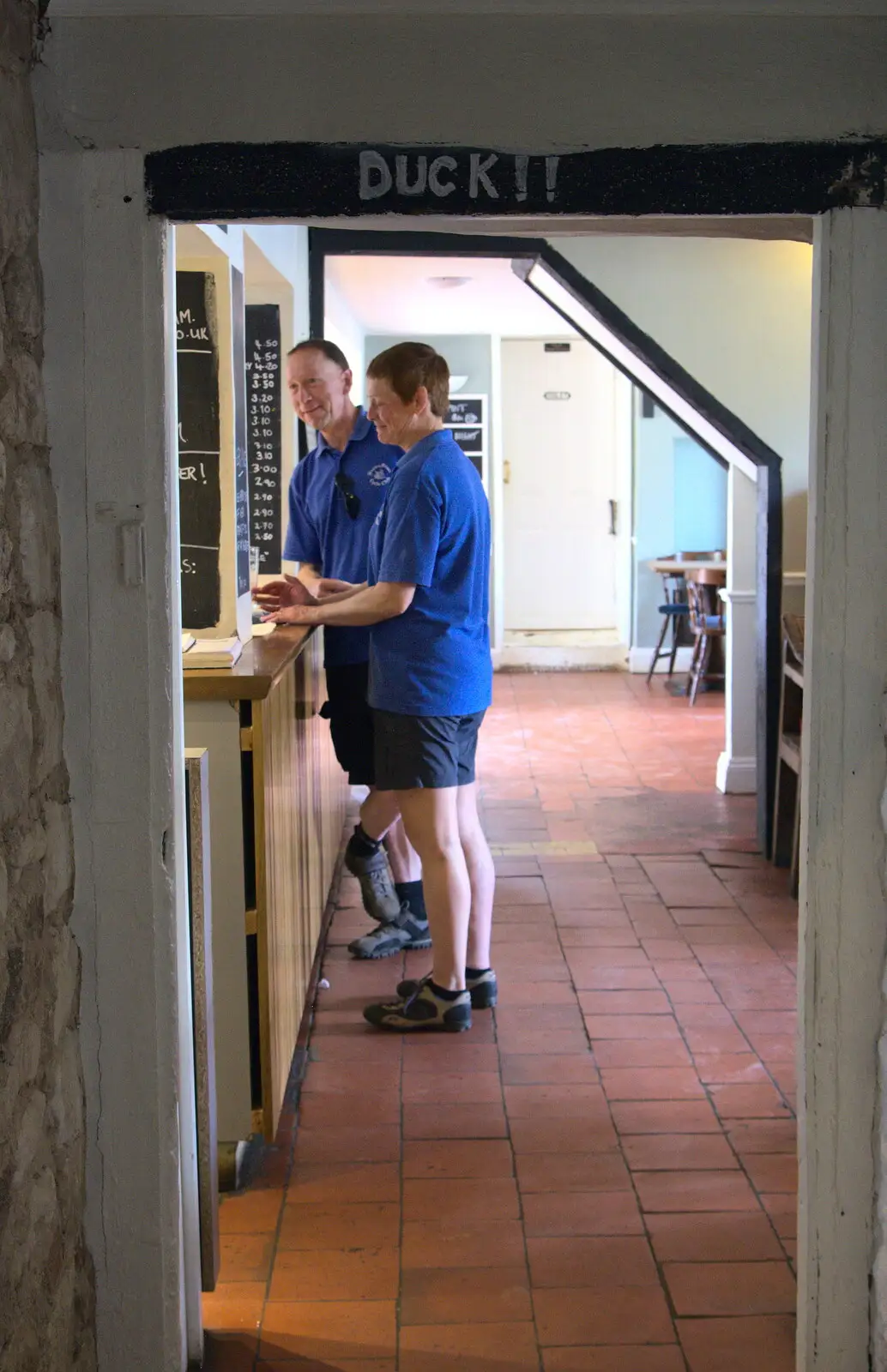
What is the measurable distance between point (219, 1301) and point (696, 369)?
168 inches

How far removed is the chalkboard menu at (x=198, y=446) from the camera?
312cm

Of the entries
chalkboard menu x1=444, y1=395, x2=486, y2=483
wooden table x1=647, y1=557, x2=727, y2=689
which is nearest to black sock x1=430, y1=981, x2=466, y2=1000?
wooden table x1=647, y1=557, x2=727, y2=689

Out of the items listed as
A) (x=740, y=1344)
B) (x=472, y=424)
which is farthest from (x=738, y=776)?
(x=472, y=424)

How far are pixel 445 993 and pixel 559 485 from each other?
8.01 m

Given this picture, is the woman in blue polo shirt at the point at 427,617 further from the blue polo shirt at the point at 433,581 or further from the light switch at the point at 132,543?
the light switch at the point at 132,543

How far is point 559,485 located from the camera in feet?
37.3

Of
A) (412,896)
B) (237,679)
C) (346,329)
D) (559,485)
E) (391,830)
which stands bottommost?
(412,896)

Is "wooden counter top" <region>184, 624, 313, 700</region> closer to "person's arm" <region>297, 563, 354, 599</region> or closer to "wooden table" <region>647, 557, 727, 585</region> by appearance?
"person's arm" <region>297, 563, 354, 599</region>

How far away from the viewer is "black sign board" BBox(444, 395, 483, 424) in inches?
427

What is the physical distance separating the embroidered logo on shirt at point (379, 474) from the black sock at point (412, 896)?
127 cm

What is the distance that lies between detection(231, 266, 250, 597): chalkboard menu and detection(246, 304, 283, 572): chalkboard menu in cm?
186

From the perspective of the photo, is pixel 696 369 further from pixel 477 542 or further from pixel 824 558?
pixel 824 558

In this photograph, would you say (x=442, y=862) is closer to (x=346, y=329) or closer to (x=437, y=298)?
(x=437, y=298)

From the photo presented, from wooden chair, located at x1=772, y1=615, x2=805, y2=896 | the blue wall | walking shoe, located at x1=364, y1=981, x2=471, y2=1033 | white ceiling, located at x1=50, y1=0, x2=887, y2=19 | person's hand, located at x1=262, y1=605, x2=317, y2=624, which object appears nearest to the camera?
white ceiling, located at x1=50, y1=0, x2=887, y2=19
